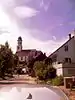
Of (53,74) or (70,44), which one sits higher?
(70,44)

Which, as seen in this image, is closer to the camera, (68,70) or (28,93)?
(28,93)

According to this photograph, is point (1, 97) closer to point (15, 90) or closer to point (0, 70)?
point (15, 90)

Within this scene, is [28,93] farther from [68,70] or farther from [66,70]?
[68,70]

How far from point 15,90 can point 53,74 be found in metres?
39.7

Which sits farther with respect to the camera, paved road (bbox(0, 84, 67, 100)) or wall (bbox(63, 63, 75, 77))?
wall (bbox(63, 63, 75, 77))

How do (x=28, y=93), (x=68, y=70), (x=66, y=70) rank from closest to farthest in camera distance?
(x=28, y=93) → (x=66, y=70) → (x=68, y=70)

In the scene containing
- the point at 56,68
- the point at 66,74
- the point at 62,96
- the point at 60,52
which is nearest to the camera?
the point at 62,96

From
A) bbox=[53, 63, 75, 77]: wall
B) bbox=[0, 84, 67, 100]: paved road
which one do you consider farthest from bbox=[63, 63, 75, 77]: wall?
bbox=[0, 84, 67, 100]: paved road

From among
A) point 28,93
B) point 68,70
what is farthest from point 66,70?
point 28,93

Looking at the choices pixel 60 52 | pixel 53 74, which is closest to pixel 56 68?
pixel 53 74

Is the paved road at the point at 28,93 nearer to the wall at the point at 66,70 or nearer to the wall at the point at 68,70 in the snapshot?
the wall at the point at 66,70

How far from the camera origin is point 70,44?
57.5 meters

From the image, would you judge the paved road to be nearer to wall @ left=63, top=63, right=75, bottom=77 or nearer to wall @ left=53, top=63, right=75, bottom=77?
wall @ left=53, top=63, right=75, bottom=77

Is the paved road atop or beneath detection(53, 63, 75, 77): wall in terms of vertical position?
beneath
